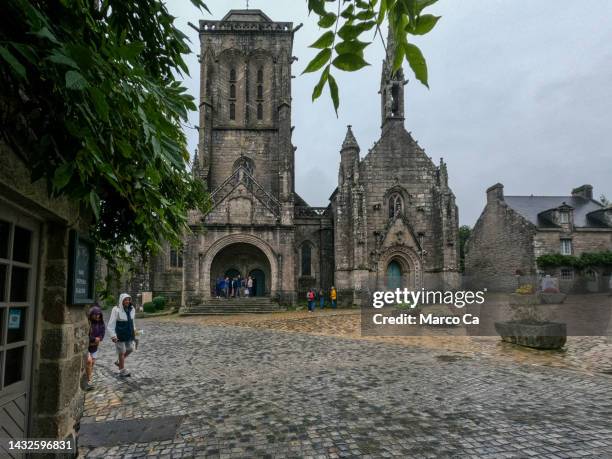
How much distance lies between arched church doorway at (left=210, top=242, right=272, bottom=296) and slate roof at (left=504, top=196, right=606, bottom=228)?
21.6m

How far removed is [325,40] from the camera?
1.76m

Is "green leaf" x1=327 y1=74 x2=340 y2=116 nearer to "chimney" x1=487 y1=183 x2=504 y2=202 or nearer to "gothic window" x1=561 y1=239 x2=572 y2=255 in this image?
"gothic window" x1=561 y1=239 x2=572 y2=255

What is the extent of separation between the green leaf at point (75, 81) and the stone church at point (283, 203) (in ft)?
71.1

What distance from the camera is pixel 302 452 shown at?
4145 millimetres

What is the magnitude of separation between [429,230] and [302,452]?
984 inches

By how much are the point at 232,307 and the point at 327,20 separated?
21895 mm

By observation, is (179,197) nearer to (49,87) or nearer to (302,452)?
(49,87)

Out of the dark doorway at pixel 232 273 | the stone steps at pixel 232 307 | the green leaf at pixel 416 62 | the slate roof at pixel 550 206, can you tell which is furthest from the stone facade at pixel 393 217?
the green leaf at pixel 416 62

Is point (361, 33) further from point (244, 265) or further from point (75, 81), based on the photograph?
point (244, 265)

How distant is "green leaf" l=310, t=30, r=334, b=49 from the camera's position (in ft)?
5.69

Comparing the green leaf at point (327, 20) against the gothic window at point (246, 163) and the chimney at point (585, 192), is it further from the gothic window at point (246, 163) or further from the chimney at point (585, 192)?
the chimney at point (585, 192)

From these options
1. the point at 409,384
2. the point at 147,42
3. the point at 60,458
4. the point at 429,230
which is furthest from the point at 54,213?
the point at 429,230

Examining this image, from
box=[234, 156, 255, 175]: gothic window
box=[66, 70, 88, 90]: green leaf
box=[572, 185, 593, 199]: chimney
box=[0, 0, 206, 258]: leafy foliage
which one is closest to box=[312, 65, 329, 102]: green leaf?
box=[0, 0, 206, 258]: leafy foliage

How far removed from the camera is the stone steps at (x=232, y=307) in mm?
21922
